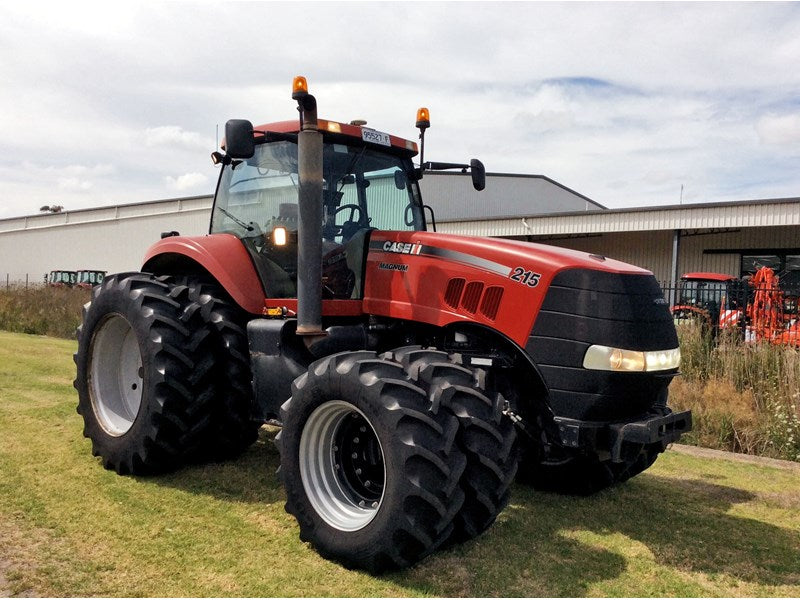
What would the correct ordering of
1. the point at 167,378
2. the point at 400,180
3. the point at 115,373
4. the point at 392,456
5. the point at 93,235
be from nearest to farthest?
the point at 392,456 → the point at 167,378 → the point at 400,180 → the point at 115,373 → the point at 93,235

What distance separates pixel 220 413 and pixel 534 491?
2.23 metres

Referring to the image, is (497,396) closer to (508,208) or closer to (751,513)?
(751,513)

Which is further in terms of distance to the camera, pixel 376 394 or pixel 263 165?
pixel 263 165

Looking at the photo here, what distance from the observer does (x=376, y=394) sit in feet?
11.1

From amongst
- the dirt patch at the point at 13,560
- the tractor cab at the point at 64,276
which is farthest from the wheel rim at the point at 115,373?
the tractor cab at the point at 64,276

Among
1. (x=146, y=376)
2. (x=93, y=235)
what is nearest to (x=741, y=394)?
(x=146, y=376)

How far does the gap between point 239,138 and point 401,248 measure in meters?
1.15

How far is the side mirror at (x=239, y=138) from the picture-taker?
403cm

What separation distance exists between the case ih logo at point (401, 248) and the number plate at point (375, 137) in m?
0.86

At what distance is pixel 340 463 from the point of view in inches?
151

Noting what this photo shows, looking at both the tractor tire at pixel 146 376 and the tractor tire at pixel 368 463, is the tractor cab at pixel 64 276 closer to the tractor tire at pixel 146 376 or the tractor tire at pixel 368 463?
the tractor tire at pixel 146 376

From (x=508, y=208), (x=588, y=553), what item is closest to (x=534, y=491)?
(x=588, y=553)

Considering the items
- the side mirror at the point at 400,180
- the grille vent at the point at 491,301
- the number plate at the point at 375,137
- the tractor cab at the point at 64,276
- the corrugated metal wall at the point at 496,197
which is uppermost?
the corrugated metal wall at the point at 496,197

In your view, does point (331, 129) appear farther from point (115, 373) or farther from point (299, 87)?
point (115, 373)
